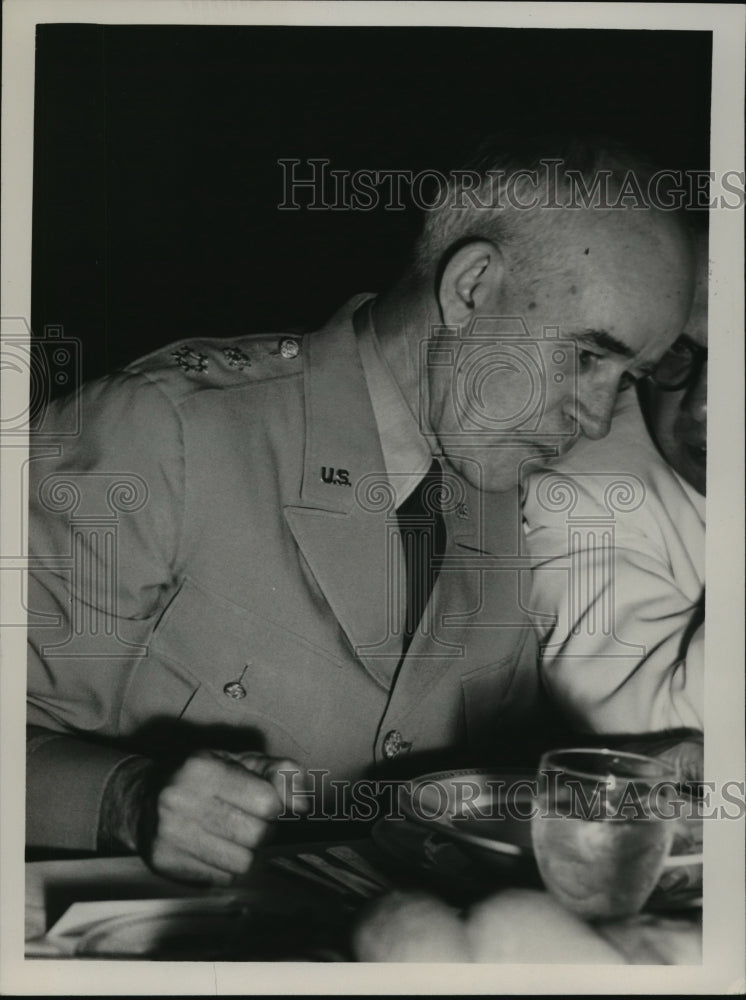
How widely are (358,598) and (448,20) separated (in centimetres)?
67

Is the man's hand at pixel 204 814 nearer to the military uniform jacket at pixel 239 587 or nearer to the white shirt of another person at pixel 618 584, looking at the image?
the military uniform jacket at pixel 239 587

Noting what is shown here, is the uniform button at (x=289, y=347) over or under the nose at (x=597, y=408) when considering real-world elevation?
over

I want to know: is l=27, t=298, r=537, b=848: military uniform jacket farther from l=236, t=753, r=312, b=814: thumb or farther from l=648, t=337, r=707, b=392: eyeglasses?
l=648, t=337, r=707, b=392: eyeglasses

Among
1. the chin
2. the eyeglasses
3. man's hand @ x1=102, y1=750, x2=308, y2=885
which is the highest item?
the eyeglasses

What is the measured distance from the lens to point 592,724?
4.22ft

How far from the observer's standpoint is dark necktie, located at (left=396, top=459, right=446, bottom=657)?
1274 mm

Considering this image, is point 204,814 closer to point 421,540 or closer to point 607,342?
point 421,540

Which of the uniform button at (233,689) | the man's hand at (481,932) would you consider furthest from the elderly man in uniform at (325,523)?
the man's hand at (481,932)

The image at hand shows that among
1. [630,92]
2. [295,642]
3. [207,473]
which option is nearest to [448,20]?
[630,92]

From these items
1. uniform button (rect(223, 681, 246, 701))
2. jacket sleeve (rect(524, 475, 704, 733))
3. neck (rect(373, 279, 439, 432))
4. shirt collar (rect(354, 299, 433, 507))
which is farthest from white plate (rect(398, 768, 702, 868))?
neck (rect(373, 279, 439, 432))

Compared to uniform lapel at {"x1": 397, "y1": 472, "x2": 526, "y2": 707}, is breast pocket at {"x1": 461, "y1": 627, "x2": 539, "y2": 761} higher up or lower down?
lower down

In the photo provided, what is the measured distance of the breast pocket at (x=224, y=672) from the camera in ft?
4.10

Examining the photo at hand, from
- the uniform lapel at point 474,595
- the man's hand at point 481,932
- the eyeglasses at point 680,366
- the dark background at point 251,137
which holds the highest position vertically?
the dark background at point 251,137

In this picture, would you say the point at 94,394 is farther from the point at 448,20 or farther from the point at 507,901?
the point at 507,901
